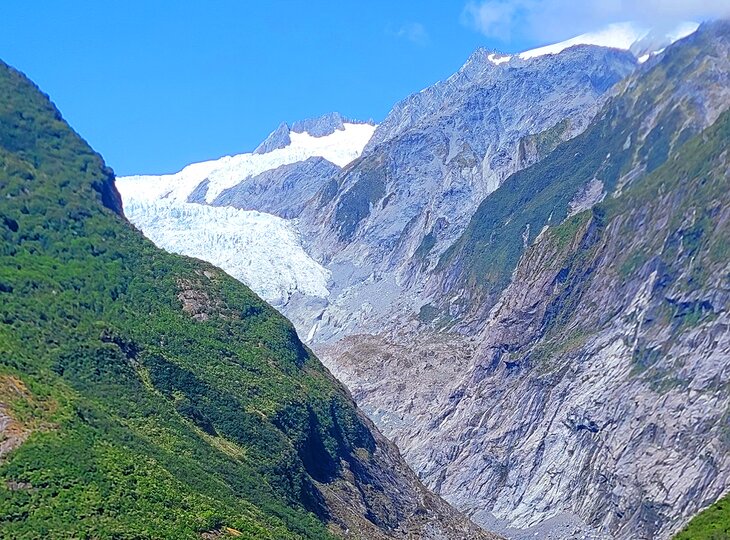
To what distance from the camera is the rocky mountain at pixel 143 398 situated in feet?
314

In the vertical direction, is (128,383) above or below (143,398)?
above

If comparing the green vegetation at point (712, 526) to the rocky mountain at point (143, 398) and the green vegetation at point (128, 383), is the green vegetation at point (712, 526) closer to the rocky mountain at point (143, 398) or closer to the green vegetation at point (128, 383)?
the green vegetation at point (128, 383)

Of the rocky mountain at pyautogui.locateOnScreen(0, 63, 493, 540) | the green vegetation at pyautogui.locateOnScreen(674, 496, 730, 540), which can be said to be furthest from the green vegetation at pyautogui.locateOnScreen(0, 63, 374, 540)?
the green vegetation at pyautogui.locateOnScreen(674, 496, 730, 540)

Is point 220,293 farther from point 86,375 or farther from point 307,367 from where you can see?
point 86,375

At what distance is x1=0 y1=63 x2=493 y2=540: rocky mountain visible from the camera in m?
95.8

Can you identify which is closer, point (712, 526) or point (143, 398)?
point (712, 526)

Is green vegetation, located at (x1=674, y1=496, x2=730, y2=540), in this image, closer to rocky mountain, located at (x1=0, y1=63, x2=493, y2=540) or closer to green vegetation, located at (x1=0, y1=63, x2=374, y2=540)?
green vegetation, located at (x1=0, y1=63, x2=374, y2=540)

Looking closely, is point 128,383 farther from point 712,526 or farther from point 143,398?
point 712,526

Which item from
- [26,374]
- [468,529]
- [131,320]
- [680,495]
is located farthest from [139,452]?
[680,495]

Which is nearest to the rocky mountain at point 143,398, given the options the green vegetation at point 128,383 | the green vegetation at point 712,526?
the green vegetation at point 128,383

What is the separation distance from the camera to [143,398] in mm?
117562

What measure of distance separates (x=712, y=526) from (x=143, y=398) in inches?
Answer: 2081

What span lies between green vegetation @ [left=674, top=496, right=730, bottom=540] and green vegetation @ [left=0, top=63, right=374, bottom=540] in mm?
34165

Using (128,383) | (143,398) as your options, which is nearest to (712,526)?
(143,398)
